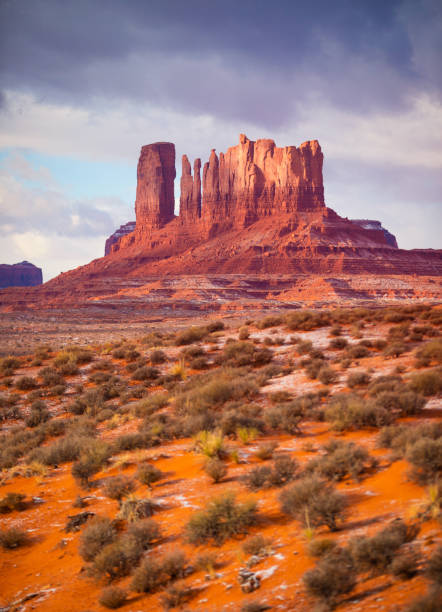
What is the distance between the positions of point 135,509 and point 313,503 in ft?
9.49

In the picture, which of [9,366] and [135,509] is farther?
[9,366]

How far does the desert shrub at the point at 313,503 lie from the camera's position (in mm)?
5789

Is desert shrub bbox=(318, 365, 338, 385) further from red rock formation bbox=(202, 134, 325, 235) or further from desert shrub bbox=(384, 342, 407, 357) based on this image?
red rock formation bbox=(202, 134, 325, 235)

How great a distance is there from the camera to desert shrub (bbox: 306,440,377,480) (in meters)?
7.20

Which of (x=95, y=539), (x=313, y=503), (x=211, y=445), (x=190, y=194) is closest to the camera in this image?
(x=313, y=503)

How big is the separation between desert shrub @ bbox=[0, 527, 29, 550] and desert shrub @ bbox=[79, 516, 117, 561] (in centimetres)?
140

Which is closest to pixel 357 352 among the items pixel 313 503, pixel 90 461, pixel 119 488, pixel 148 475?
pixel 148 475

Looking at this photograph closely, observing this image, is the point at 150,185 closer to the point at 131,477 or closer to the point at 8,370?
the point at 8,370

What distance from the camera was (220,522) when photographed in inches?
250

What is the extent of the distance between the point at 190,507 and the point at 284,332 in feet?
46.5

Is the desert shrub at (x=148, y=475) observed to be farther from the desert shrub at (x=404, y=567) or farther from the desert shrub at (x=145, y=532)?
the desert shrub at (x=404, y=567)

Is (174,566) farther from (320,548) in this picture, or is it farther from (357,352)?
(357,352)

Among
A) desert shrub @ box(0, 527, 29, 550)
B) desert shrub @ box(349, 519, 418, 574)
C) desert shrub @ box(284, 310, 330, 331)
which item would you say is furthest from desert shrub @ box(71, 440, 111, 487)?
desert shrub @ box(284, 310, 330, 331)

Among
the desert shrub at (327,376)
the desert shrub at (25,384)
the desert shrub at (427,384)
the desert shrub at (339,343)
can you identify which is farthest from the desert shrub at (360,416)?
the desert shrub at (25,384)
